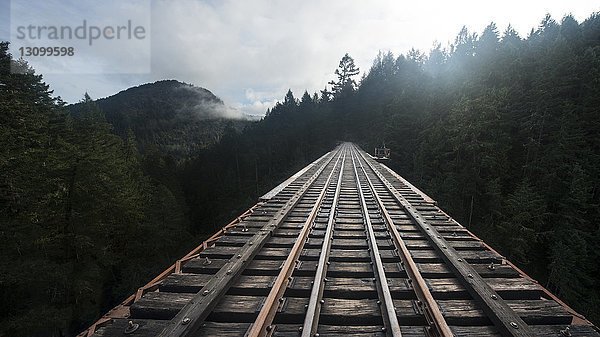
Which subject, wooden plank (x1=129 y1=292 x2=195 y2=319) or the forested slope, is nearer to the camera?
wooden plank (x1=129 y1=292 x2=195 y2=319)

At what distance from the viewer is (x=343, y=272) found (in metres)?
3.64

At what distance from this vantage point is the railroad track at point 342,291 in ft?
8.25

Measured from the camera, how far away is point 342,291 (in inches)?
125

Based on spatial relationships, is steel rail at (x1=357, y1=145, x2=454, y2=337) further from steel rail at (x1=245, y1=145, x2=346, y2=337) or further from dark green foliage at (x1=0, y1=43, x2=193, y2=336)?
dark green foliage at (x1=0, y1=43, x2=193, y2=336)

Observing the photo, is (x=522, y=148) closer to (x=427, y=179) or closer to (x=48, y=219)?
(x=427, y=179)

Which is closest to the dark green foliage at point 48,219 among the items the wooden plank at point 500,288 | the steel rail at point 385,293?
the steel rail at point 385,293

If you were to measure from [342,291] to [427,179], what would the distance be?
1098 inches

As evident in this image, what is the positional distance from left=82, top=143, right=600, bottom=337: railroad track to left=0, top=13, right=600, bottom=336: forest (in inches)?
415

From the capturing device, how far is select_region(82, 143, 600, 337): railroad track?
2.51 metres

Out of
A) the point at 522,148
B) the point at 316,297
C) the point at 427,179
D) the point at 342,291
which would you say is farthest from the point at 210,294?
the point at 522,148

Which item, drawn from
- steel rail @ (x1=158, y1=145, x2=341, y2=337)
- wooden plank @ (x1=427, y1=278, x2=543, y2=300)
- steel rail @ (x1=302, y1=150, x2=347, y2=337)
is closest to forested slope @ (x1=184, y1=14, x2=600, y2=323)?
wooden plank @ (x1=427, y1=278, x2=543, y2=300)

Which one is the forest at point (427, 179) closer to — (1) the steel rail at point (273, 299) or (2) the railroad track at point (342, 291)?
(2) the railroad track at point (342, 291)

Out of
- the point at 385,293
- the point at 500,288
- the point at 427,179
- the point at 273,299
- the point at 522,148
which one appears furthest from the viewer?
the point at 427,179

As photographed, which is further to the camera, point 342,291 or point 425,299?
point 342,291
